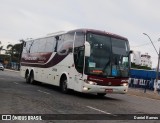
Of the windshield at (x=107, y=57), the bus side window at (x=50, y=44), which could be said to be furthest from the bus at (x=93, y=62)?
the bus side window at (x=50, y=44)

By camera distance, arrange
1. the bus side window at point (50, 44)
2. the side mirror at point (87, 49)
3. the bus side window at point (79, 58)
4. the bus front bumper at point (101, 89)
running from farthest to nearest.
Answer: the bus side window at point (50, 44)
the bus side window at point (79, 58)
the bus front bumper at point (101, 89)
the side mirror at point (87, 49)

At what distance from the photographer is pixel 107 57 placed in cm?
1889

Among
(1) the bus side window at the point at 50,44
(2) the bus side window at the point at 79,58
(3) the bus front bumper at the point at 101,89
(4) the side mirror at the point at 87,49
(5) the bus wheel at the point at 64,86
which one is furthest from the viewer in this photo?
(1) the bus side window at the point at 50,44

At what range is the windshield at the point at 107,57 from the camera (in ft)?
61.0

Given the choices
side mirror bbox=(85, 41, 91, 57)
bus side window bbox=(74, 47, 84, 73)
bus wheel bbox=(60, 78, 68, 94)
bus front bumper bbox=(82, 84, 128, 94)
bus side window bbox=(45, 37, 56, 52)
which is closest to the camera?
side mirror bbox=(85, 41, 91, 57)

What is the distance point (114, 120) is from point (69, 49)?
9111mm

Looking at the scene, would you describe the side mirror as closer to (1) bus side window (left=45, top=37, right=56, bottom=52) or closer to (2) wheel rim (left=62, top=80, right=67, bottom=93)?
(2) wheel rim (left=62, top=80, right=67, bottom=93)

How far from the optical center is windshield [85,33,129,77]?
18594 millimetres

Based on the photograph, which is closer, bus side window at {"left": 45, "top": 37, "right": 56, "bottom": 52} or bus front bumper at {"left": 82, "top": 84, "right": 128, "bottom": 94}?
bus front bumper at {"left": 82, "top": 84, "right": 128, "bottom": 94}

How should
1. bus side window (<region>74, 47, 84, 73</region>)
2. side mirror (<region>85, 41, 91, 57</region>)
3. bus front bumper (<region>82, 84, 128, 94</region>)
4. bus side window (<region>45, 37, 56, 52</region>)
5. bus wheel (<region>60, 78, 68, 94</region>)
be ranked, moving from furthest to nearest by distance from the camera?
bus side window (<region>45, 37, 56, 52</region>), bus wheel (<region>60, 78, 68, 94</region>), bus side window (<region>74, 47, 84, 73</region>), bus front bumper (<region>82, 84, 128, 94</region>), side mirror (<region>85, 41, 91, 57</region>)

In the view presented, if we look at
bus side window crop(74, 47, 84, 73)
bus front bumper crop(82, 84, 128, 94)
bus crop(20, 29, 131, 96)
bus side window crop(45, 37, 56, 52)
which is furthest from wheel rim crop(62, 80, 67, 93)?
bus side window crop(45, 37, 56, 52)

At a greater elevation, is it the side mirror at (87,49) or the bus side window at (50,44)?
the bus side window at (50,44)

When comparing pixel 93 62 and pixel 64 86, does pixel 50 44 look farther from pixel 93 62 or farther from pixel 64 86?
pixel 93 62

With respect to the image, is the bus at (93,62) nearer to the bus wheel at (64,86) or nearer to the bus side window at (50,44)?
the bus wheel at (64,86)
